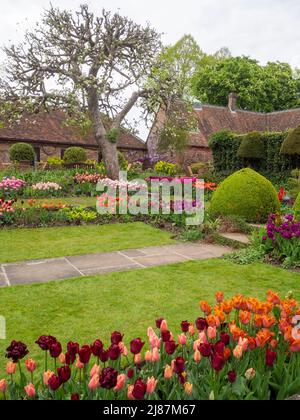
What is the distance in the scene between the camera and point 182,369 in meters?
2.29

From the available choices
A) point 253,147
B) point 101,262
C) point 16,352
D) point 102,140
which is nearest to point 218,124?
point 253,147

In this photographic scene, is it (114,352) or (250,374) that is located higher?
(114,352)

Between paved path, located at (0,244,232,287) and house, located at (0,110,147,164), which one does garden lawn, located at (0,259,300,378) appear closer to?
paved path, located at (0,244,232,287)

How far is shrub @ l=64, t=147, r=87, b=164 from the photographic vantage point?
28.6 meters

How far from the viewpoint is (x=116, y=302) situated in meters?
4.84

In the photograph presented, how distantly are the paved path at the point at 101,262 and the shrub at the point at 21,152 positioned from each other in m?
20.9

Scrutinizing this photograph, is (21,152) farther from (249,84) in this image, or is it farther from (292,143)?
(249,84)

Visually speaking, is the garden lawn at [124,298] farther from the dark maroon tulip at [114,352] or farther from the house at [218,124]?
the house at [218,124]

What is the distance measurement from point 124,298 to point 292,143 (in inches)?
726

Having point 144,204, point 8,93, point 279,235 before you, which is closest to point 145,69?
point 8,93

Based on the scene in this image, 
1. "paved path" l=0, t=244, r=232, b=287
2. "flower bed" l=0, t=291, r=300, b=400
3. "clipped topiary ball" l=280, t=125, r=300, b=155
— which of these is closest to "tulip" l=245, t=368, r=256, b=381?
"flower bed" l=0, t=291, r=300, b=400
